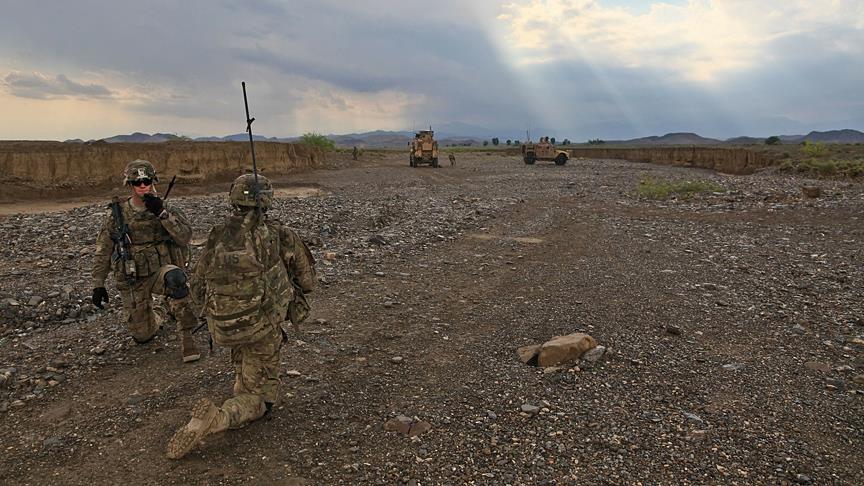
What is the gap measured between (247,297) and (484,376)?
7.29 ft

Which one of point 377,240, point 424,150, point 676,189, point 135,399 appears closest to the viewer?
point 135,399

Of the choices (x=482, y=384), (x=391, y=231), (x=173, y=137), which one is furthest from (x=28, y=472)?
(x=173, y=137)

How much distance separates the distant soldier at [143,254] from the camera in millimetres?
4809

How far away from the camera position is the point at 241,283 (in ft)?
11.3

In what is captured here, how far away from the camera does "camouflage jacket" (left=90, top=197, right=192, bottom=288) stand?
4.85 metres

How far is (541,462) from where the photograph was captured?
339 centimetres

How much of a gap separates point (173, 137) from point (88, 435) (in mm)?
34464

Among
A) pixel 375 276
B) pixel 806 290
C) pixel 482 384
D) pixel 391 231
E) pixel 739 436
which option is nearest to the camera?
pixel 739 436

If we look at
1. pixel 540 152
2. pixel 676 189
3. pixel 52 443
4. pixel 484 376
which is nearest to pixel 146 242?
pixel 52 443

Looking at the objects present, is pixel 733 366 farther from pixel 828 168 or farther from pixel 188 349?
pixel 828 168

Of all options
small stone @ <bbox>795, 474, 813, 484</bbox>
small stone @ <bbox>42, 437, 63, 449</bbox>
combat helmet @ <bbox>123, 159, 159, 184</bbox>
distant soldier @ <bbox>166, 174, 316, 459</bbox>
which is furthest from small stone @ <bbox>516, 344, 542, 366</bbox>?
combat helmet @ <bbox>123, 159, 159, 184</bbox>

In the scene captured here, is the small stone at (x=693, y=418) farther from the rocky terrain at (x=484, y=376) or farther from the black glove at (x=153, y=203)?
the black glove at (x=153, y=203)

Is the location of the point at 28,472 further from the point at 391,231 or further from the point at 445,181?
the point at 445,181

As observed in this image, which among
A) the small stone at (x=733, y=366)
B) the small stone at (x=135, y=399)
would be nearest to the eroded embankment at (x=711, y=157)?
the small stone at (x=733, y=366)
